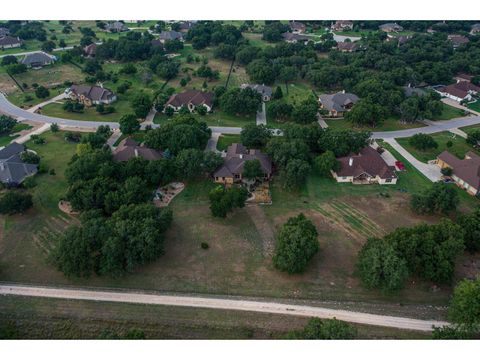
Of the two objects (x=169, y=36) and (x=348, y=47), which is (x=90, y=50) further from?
(x=348, y=47)

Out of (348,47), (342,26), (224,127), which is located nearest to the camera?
(224,127)

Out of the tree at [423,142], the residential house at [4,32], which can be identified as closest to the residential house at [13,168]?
the tree at [423,142]

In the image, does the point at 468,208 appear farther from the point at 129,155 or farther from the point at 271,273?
→ the point at 129,155

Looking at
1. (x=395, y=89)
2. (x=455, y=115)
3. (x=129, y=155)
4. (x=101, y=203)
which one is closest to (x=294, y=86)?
(x=395, y=89)

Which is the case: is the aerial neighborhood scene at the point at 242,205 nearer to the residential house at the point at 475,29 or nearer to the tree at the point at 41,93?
the tree at the point at 41,93

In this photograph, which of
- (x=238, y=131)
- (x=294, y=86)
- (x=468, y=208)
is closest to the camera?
(x=468, y=208)

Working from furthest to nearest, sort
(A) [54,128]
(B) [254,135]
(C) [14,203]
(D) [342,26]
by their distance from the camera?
(D) [342,26] → (A) [54,128] → (B) [254,135] → (C) [14,203]

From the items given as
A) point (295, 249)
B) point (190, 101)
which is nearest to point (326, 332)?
point (295, 249)
